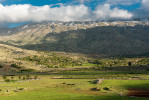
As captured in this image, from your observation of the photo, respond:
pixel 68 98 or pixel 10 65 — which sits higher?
pixel 10 65

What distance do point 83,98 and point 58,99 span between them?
7085 mm

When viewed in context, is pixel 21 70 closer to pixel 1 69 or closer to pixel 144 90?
pixel 1 69

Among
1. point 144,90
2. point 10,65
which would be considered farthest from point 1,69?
point 144,90

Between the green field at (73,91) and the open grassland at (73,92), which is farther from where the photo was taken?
the green field at (73,91)

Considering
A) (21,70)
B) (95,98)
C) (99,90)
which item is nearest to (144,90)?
(99,90)

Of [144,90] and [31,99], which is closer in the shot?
[31,99]

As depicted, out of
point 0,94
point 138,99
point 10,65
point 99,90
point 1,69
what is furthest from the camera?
point 10,65

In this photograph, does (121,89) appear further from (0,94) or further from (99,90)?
(0,94)

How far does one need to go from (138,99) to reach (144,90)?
1626 centimetres

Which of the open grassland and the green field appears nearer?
the open grassland

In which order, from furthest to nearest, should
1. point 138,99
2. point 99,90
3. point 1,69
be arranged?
point 1,69
point 99,90
point 138,99

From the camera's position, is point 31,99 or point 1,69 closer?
point 31,99

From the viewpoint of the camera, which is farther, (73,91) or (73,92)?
(73,91)

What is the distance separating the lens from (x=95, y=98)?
5106 cm
